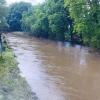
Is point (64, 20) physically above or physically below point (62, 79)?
above

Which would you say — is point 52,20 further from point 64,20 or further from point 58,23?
point 64,20

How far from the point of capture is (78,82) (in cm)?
1520

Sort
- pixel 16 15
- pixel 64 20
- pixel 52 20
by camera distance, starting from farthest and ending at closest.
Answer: pixel 16 15
pixel 64 20
pixel 52 20

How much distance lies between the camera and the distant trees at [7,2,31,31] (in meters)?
66.1

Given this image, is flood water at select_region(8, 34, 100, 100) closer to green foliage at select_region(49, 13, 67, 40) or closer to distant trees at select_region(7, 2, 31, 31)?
green foliage at select_region(49, 13, 67, 40)

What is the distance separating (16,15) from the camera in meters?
66.2

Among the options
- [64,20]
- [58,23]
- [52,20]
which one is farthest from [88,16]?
[52,20]

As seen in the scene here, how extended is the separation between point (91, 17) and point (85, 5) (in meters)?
1.35

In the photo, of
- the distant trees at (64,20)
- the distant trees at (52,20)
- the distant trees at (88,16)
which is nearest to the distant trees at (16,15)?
the distant trees at (64,20)

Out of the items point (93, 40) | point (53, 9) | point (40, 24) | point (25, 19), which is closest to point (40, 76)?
point (93, 40)

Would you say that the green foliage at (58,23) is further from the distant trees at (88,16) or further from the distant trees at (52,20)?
the distant trees at (88,16)

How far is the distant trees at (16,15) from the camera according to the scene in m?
66.1

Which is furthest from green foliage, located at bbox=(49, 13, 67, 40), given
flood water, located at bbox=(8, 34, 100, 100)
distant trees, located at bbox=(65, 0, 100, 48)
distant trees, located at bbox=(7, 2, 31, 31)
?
distant trees, located at bbox=(7, 2, 31, 31)

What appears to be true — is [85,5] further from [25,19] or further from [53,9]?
[25,19]
